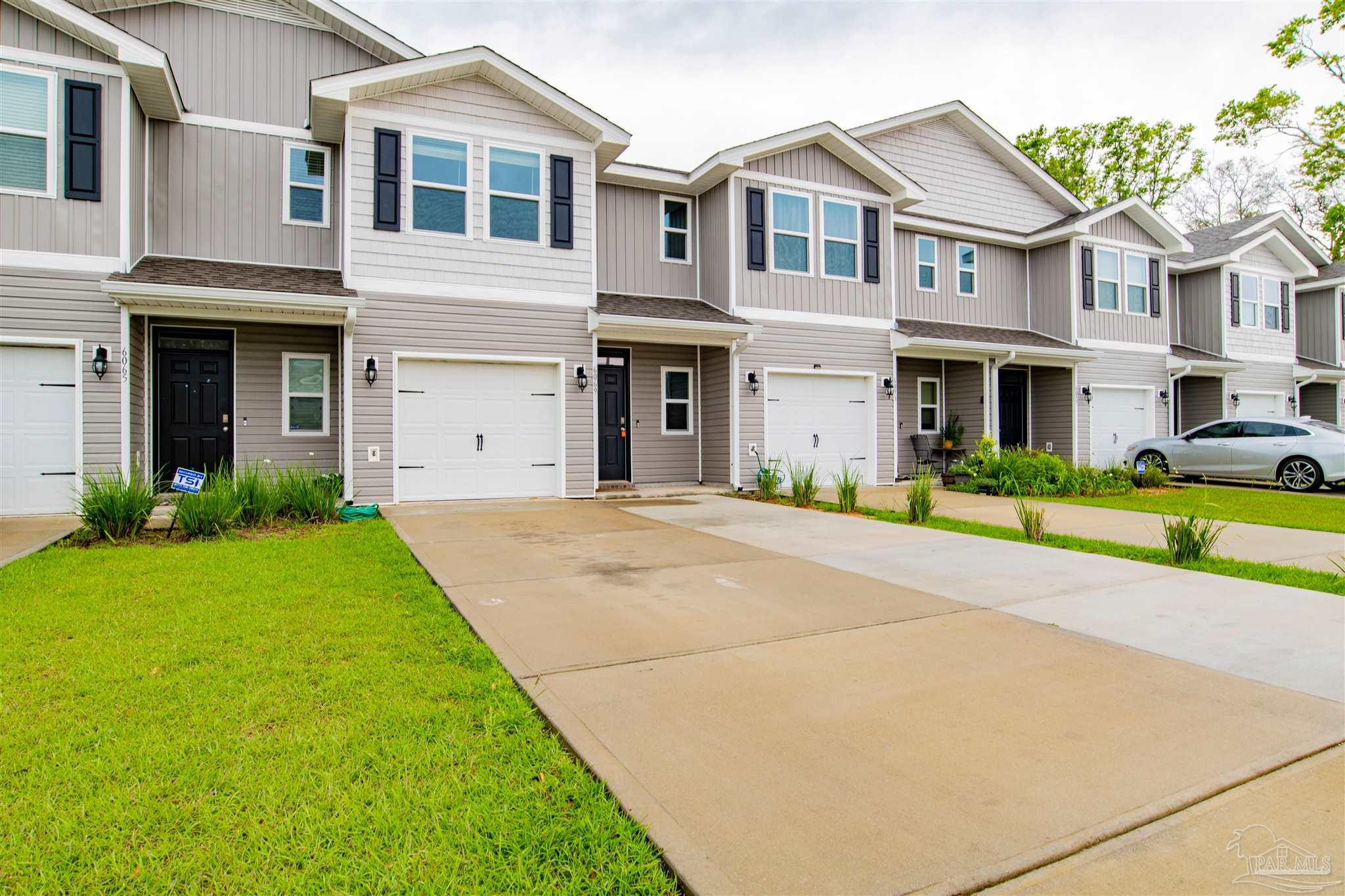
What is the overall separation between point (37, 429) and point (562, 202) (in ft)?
25.6

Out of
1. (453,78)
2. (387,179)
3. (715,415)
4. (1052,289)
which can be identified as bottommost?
(715,415)

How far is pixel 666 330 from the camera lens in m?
12.3

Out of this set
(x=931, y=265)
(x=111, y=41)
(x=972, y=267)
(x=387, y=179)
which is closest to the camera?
(x=111, y=41)

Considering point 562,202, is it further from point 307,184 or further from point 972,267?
point 972,267

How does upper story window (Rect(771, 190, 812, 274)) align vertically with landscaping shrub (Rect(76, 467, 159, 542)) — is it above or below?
above

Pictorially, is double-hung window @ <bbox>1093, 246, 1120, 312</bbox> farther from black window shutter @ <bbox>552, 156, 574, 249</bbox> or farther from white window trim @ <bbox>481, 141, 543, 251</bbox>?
white window trim @ <bbox>481, 141, 543, 251</bbox>

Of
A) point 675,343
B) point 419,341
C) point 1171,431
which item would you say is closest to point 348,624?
point 419,341

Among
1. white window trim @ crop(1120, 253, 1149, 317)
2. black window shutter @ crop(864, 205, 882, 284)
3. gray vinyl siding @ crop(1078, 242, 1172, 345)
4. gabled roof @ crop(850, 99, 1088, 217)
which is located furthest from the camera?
white window trim @ crop(1120, 253, 1149, 317)

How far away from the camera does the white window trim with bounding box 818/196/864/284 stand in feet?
46.4

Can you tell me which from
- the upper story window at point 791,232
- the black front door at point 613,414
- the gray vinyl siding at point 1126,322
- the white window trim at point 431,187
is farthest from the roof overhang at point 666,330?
the gray vinyl siding at point 1126,322

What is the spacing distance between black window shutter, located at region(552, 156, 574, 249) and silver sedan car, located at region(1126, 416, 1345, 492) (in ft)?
41.4

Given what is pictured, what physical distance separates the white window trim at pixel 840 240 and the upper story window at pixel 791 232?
0.24m

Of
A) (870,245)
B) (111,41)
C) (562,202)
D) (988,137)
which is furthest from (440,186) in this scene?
(988,137)

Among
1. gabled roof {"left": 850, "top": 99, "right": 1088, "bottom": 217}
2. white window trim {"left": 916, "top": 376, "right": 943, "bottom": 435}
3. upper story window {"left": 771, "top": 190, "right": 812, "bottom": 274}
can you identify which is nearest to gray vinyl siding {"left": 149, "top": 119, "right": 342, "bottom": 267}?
upper story window {"left": 771, "top": 190, "right": 812, "bottom": 274}
